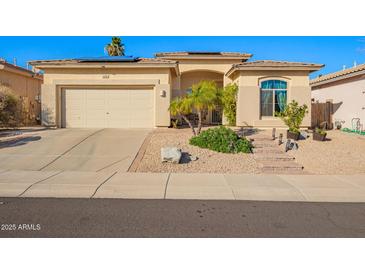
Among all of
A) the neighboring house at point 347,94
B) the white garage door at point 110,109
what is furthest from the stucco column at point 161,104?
the neighboring house at point 347,94

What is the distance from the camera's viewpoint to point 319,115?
2139 cm

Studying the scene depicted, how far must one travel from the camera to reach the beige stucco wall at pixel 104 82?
16.4 meters

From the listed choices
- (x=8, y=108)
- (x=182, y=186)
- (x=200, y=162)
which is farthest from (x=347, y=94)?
(x=8, y=108)

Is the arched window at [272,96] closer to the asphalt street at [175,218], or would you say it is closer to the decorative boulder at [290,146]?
the decorative boulder at [290,146]

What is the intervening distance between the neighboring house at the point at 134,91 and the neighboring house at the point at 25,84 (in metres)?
3.54

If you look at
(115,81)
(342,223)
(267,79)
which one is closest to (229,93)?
(267,79)

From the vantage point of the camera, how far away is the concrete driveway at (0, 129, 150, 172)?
31.0 feet

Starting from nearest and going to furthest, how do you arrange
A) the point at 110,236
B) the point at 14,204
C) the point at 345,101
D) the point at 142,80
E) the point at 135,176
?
the point at 110,236, the point at 14,204, the point at 135,176, the point at 142,80, the point at 345,101

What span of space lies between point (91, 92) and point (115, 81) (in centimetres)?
158

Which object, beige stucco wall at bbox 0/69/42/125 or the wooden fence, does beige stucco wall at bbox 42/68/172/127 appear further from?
the wooden fence

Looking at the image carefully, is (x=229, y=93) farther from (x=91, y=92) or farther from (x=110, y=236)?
(x=110, y=236)

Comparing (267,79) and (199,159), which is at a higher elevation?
(267,79)

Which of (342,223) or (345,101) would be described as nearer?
(342,223)

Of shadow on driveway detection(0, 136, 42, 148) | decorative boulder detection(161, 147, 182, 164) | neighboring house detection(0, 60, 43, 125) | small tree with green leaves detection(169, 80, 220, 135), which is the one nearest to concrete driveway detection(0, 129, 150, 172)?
shadow on driveway detection(0, 136, 42, 148)
